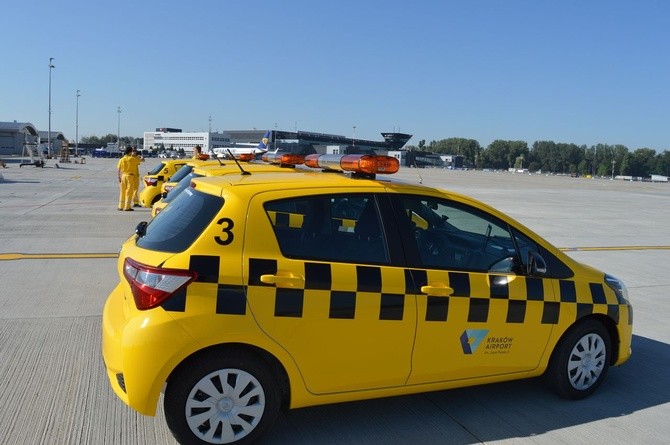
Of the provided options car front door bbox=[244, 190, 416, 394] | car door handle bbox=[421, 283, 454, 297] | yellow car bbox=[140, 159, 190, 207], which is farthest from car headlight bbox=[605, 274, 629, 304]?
yellow car bbox=[140, 159, 190, 207]

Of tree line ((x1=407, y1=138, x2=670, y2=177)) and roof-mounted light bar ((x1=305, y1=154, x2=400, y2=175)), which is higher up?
tree line ((x1=407, y1=138, x2=670, y2=177))

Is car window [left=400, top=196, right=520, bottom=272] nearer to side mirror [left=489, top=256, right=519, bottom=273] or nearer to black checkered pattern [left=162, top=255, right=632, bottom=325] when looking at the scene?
side mirror [left=489, top=256, right=519, bottom=273]

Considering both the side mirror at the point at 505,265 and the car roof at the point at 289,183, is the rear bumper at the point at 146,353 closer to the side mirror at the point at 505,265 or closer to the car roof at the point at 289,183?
the car roof at the point at 289,183

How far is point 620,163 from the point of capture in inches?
6201

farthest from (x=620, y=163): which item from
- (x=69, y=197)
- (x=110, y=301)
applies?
(x=110, y=301)

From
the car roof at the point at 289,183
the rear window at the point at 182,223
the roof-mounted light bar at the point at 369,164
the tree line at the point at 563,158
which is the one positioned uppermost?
Result: the tree line at the point at 563,158

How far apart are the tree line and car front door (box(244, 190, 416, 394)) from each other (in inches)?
5971

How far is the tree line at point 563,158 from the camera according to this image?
155263 mm

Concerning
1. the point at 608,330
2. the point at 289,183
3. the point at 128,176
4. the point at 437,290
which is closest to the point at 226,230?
the point at 289,183

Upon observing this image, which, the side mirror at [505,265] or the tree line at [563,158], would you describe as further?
the tree line at [563,158]

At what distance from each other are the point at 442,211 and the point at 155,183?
35.8ft

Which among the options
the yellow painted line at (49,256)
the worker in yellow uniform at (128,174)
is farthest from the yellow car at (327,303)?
the worker in yellow uniform at (128,174)

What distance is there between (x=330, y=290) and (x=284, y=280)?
287 millimetres

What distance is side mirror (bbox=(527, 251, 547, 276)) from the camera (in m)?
4.06
